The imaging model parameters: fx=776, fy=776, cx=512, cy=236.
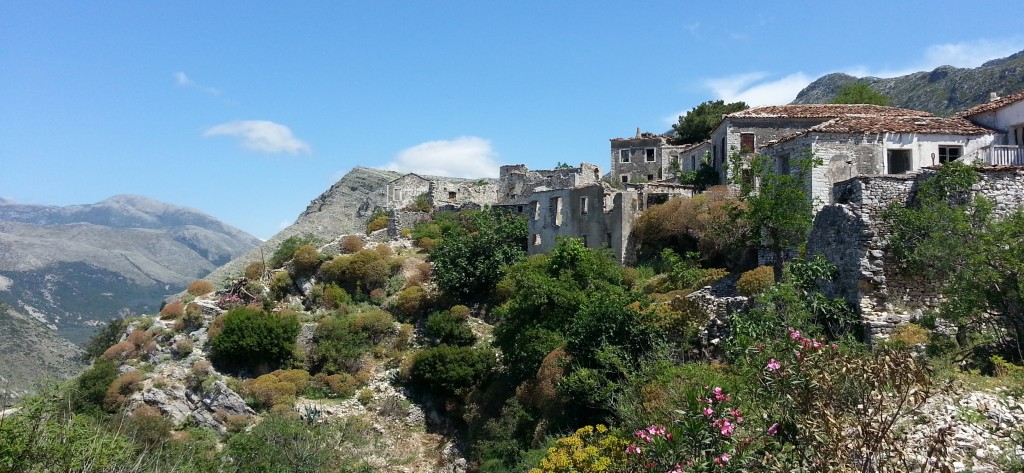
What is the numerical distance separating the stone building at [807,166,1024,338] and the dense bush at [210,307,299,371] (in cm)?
2030

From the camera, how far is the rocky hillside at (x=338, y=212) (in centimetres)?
4895

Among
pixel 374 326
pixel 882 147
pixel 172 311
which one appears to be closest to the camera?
pixel 882 147

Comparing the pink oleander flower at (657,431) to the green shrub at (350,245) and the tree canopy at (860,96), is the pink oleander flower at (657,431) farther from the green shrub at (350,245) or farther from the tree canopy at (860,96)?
the tree canopy at (860,96)

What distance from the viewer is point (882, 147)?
22297mm

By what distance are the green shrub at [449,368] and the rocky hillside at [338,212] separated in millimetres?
21814

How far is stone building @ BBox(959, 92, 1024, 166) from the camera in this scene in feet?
64.4

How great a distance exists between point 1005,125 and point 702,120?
22648 millimetres

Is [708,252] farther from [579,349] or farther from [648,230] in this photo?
[579,349]

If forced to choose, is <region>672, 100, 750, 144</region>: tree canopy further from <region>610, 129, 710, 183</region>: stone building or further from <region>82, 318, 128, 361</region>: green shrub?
<region>82, 318, 128, 361</region>: green shrub

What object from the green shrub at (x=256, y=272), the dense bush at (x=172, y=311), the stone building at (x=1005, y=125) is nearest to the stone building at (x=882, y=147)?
the stone building at (x=1005, y=125)

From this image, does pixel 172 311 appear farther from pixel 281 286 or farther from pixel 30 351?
pixel 30 351

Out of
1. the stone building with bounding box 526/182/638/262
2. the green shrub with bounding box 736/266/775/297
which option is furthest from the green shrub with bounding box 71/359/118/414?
the green shrub with bounding box 736/266/775/297

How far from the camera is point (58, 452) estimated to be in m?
14.4

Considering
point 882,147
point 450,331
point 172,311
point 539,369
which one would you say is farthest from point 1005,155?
point 172,311
